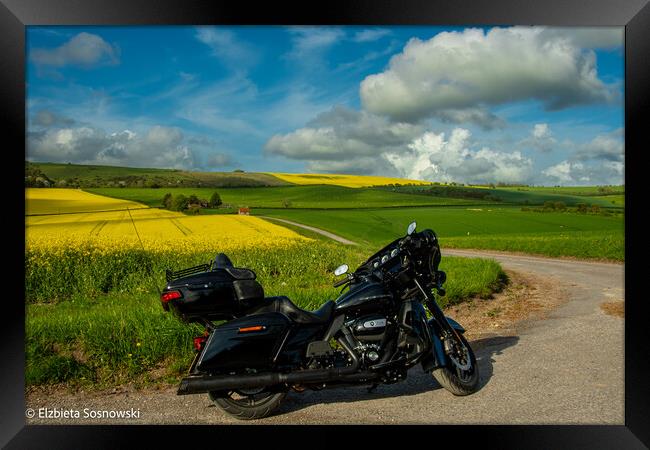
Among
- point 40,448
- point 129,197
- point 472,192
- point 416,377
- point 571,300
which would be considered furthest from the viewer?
point 472,192

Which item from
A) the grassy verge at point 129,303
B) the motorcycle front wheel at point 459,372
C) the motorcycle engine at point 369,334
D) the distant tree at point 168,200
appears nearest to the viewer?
the motorcycle engine at point 369,334

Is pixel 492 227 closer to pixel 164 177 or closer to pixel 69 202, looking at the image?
pixel 164 177

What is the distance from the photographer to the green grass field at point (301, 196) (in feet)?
34.6

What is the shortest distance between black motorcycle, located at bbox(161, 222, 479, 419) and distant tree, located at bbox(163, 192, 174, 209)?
6848 mm

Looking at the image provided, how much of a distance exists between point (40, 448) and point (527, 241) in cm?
1518

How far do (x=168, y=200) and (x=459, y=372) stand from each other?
7948mm

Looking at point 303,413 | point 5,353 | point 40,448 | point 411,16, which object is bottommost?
point 40,448

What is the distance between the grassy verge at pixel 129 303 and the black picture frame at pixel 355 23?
557 mm

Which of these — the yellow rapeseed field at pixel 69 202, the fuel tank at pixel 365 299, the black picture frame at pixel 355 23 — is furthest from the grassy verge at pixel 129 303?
the fuel tank at pixel 365 299

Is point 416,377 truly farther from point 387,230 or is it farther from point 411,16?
point 387,230

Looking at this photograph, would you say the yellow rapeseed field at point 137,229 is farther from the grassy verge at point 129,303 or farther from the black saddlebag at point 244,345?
the black saddlebag at point 244,345

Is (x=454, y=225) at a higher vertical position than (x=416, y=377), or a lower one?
higher

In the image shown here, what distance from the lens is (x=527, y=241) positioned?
53.5 feet

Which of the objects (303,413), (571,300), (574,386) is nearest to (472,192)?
(571,300)
